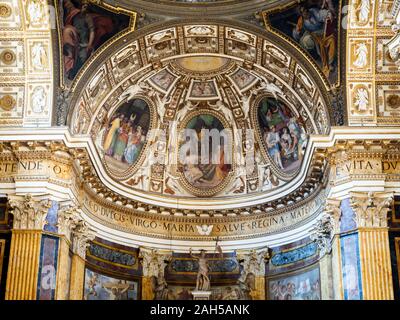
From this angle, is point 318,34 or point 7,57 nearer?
point 318,34

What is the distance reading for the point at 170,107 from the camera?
29.0 meters

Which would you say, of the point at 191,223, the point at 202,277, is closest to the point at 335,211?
the point at 202,277

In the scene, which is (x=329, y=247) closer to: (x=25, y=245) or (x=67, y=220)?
(x=67, y=220)

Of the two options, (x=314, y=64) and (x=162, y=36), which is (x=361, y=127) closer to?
(x=314, y=64)

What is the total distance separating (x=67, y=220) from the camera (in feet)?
75.1

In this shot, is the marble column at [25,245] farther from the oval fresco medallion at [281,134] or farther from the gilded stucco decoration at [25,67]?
the oval fresco medallion at [281,134]

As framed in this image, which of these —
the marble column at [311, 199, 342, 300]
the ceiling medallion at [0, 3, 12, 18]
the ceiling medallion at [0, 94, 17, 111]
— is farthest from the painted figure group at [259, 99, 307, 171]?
the ceiling medallion at [0, 3, 12, 18]

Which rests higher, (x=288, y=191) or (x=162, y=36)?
(x=162, y=36)

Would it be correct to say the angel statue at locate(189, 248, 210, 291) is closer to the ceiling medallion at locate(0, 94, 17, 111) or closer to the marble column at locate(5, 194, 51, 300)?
the marble column at locate(5, 194, 51, 300)

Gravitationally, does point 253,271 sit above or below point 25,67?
below

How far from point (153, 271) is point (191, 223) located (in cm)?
251

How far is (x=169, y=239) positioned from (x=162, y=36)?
7.55 metres

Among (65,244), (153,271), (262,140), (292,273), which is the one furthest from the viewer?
(262,140)
